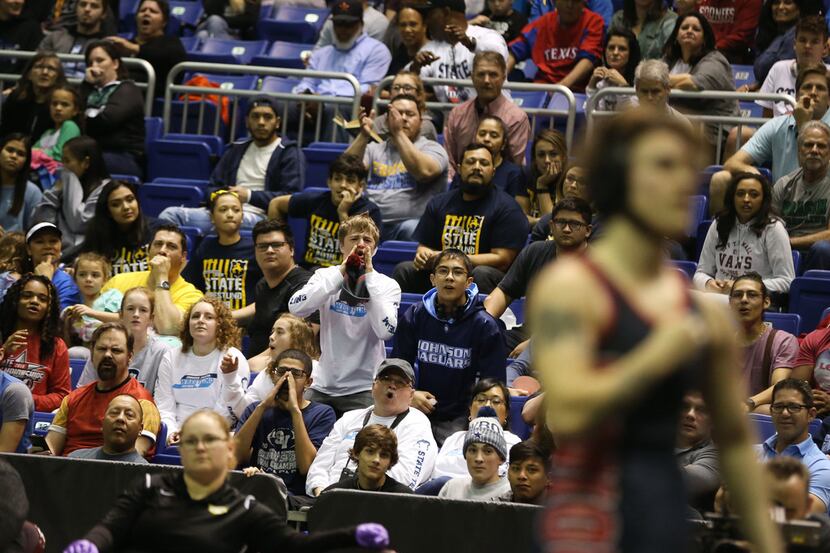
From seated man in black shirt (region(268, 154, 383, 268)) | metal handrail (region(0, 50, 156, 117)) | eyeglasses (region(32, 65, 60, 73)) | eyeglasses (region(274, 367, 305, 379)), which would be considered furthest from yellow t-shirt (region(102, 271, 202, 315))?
metal handrail (region(0, 50, 156, 117))

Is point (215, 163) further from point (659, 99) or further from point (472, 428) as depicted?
point (472, 428)

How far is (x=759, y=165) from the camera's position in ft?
35.7

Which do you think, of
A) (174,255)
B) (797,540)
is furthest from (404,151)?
(797,540)

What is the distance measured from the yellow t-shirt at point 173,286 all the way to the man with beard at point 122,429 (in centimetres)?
197

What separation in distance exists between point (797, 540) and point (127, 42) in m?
10.8

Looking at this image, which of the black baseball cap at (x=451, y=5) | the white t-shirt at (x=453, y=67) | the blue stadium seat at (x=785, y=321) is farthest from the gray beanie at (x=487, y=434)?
the black baseball cap at (x=451, y=5)

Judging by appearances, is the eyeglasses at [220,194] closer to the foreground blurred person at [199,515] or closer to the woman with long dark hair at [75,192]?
the woman with long dark hair at [75,192]

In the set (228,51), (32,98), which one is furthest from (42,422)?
(228,51)

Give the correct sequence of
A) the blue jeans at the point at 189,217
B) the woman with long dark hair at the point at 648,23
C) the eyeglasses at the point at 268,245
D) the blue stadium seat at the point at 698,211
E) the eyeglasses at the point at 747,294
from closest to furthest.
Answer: the eyeglasses at the point at 747,294, the eyeglasses at the point at 268,245, the blue stadium seat at the point at 698,211, the blue jeans at the point at 189,217, the woman with long dark hair at the point at 648,23

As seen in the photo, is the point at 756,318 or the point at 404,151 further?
the point at 404,151

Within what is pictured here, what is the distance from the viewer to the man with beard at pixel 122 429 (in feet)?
25.6

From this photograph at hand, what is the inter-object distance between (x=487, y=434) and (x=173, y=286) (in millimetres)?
3269

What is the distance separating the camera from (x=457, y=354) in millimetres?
8688

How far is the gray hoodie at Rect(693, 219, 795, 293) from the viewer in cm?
952
